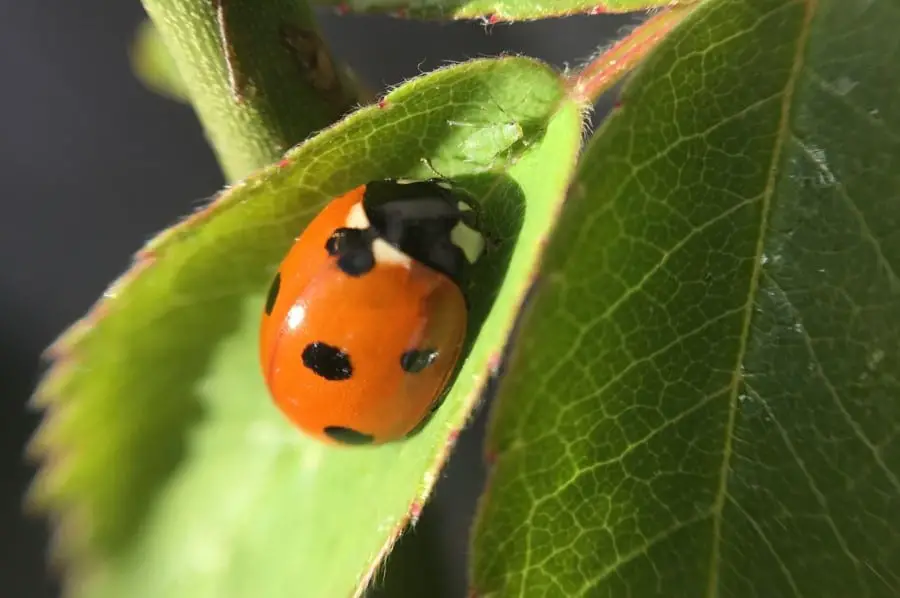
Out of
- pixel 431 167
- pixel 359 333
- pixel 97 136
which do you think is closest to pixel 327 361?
pixel 359 333

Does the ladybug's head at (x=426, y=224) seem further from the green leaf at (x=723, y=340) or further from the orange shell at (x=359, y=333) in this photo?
the green leaf at (x=723, y=340)

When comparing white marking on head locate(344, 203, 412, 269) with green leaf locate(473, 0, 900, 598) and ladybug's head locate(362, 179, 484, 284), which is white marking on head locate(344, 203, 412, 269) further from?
green leaf locate(473, 0, 900, 598)

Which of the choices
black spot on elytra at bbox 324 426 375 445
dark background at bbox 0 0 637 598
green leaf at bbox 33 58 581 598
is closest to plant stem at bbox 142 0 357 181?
green leaf at bbox 33 58 581 598

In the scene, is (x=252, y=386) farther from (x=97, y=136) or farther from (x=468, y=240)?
(x=97, y=136)

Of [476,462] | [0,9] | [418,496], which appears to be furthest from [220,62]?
[0,9]

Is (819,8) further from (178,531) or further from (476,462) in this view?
(476,462)

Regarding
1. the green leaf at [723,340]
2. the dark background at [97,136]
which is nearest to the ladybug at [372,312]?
the green leaf at [723,340]
